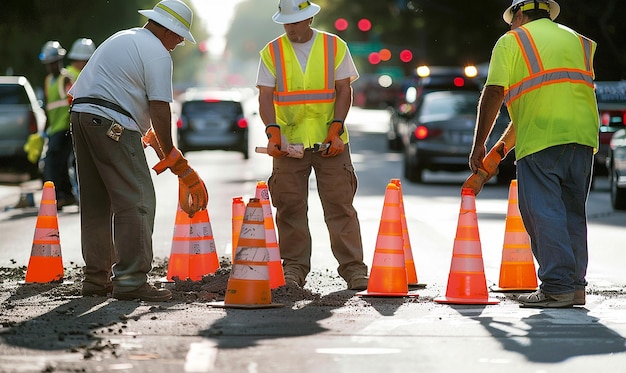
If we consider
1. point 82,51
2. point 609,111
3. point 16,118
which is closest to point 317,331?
point 82,51

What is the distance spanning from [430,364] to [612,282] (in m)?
4.28

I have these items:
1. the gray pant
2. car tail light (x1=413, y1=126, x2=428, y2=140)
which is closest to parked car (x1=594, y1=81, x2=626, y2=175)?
car tail light (x1=413, y1=126, x2=428, y2=140)

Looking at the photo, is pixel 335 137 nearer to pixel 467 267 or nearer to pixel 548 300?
pixel 467 267

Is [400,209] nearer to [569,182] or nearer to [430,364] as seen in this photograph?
[569,182]

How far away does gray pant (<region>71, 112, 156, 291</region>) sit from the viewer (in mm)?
9250

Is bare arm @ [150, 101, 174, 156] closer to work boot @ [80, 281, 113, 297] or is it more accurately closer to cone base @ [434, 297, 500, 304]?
work boot @ [80, 281, 113, 297]

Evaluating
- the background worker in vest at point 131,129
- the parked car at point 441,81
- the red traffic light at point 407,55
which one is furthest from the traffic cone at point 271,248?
the red traffic light at point 407,55

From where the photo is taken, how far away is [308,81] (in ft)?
33.3

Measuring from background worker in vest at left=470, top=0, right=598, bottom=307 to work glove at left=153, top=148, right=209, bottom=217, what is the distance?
1.78 m

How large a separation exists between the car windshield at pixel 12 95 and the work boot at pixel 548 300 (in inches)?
626

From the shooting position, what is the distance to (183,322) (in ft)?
26.8

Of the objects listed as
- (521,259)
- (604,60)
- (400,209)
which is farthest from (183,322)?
(604,60)

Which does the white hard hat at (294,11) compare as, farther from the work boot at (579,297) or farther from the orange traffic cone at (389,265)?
the work boot at (579,297)

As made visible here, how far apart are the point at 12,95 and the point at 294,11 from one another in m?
14.6
